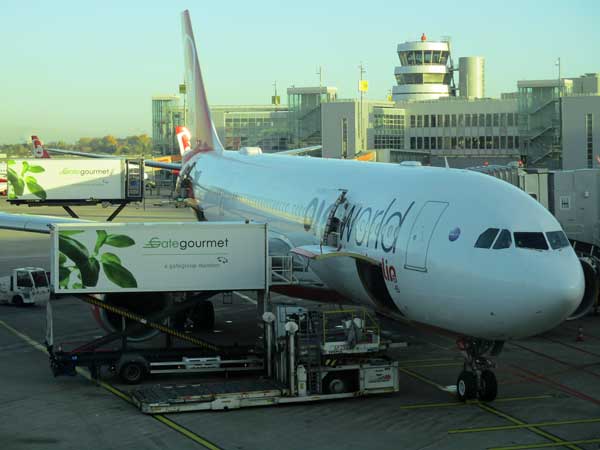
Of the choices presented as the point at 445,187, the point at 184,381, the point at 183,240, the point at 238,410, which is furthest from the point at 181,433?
the point at 445,187

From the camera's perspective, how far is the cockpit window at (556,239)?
15.3m

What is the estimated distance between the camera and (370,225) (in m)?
18.2

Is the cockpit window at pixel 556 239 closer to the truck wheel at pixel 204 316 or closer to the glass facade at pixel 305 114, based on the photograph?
the truck wheel at pixel 204 316

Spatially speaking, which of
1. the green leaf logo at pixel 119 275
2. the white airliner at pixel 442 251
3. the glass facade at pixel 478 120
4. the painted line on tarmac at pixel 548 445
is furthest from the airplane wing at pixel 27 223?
the glass facade at pixel 478 120

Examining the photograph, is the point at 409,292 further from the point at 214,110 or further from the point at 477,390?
the point at 214,110

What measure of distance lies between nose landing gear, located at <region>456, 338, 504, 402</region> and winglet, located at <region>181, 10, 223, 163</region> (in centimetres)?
1963

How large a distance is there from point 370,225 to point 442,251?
2775 mm

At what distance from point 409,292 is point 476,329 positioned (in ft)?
4.97

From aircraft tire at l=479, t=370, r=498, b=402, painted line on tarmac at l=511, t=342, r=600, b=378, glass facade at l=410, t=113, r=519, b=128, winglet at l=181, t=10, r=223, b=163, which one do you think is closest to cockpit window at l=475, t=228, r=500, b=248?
aircraft tire at l=479, t=370, r=498, b=402

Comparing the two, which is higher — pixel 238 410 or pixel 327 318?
pixel 327 318

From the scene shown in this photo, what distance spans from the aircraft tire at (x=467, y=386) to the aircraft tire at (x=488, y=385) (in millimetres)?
142

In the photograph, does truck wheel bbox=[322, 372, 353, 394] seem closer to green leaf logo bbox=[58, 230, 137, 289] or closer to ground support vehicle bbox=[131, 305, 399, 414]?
ground support vehicle bbox=[131, 305, 399, 414]

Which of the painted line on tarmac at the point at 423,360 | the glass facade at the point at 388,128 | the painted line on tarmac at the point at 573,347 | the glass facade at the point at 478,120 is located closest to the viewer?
the painted line on tarmac at the point at 423,360

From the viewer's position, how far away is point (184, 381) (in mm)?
19391
